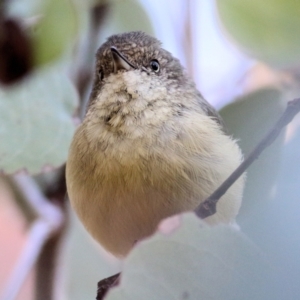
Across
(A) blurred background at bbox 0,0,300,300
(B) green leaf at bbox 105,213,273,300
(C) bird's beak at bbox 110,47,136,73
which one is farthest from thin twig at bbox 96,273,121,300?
(C) bird's beak at bbox 110,47,136,73

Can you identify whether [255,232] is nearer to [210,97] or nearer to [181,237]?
[181,237]

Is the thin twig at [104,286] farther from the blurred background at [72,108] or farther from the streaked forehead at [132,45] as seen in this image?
the streaked forehead at [132,45]

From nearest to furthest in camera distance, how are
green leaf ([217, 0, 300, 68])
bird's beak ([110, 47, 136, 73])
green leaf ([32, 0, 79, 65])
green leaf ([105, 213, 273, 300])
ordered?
green leaf ([105, 213, 273, 300]) → green leaf ([217, 0, 300, 68]) → green leaf ([32, 0, 79, 65]) → bird's beak ([110, 47, 136, 73])

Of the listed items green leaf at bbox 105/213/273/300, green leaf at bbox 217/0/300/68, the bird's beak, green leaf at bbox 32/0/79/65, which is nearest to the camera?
green leaf at bbox 105/213/273/300

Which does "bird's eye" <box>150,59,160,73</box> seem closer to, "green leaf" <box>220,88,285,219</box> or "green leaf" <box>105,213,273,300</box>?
"green leaf" <box>220,88,285,219</box>

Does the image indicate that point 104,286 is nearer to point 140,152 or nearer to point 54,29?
point 140,152

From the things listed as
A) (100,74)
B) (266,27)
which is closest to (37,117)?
(100,74)

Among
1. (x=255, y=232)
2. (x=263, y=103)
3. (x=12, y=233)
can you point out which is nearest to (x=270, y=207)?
(x=255, y=232)
